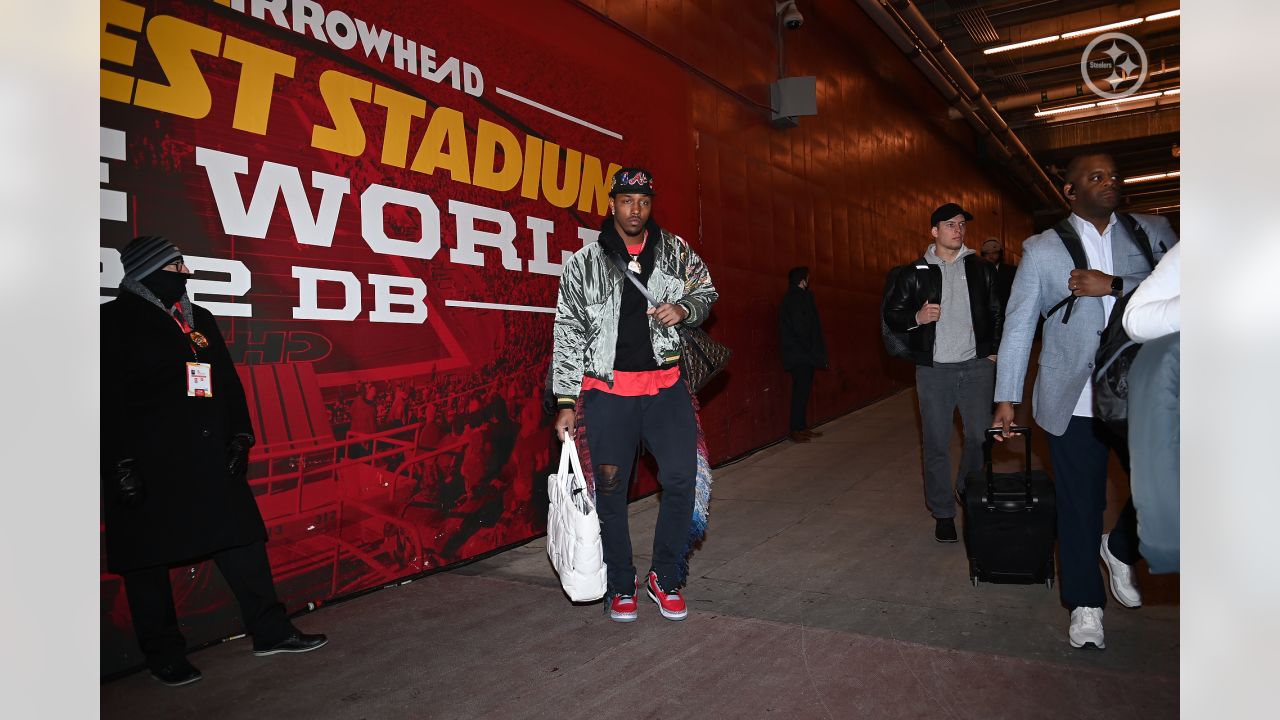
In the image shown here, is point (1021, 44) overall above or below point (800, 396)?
above

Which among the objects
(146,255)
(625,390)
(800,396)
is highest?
(146,255)

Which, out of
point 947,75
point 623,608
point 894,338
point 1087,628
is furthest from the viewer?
point 947,75

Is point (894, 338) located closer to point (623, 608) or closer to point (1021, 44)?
point (623, 608)

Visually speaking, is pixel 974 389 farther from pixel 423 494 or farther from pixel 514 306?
pixel 423 494

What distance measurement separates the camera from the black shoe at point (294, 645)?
3.43m

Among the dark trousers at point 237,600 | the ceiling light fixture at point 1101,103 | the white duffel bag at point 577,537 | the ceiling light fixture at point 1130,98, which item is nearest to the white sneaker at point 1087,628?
the white duffel bag at point 577,537

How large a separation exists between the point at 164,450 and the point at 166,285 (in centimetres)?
63

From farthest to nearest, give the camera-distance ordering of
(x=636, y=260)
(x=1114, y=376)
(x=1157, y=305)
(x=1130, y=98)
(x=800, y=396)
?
1. (x=1130, y=98)
2. (x=800, y=396)
3. (x=636, y=260)
4. (x=1114, y=376)
5. (x=1157, y=305)

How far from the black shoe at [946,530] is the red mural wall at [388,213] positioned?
244 centimetres

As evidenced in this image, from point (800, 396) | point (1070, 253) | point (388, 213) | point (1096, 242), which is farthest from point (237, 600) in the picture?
point (800, 396)

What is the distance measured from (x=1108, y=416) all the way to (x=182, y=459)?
10.2 feet

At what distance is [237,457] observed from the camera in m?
3.35

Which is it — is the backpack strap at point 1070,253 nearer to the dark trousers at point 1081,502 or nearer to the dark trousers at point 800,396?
the dark trousers at point 1081,502

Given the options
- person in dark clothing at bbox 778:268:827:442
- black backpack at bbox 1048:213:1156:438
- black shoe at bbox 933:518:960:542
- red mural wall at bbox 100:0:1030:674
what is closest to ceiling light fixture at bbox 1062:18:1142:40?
person in dark clothing at bbox 778:268:827:442
